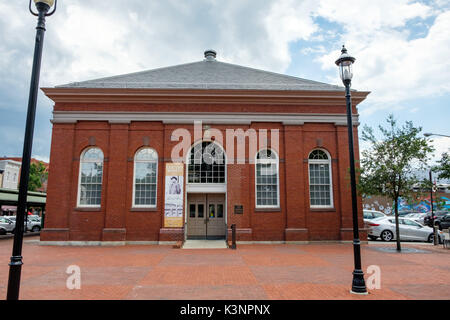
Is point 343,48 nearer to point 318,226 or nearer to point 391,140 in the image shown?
point 391,140

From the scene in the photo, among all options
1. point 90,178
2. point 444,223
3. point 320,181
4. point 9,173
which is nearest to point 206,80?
point 90,178

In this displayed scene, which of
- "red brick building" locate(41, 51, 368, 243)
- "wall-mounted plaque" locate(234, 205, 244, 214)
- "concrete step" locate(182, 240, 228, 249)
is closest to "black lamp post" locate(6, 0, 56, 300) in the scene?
"concrete step" locate(182, 240, 228, 249)

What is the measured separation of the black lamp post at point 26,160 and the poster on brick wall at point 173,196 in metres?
11.4

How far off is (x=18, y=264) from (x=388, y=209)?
1816 inches

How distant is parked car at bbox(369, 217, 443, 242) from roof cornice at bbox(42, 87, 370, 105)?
25.4ft

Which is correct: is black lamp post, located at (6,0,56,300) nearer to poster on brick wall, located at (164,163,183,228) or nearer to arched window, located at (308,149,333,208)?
poster on brick wall, located at (164,163,183,228)

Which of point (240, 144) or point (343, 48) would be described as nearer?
point (343, 48)

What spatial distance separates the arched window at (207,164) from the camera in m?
17.4

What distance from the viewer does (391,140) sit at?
576 inches

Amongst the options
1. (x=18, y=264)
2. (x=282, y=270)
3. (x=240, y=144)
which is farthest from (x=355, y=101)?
(x=18, y=264)

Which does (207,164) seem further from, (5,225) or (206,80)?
(5,225)

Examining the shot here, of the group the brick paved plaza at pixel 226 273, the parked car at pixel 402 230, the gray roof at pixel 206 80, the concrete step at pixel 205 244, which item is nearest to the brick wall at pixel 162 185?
the concrete step at pixel 205 244

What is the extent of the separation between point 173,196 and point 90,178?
187 inches

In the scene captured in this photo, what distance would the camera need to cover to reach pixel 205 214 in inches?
701
